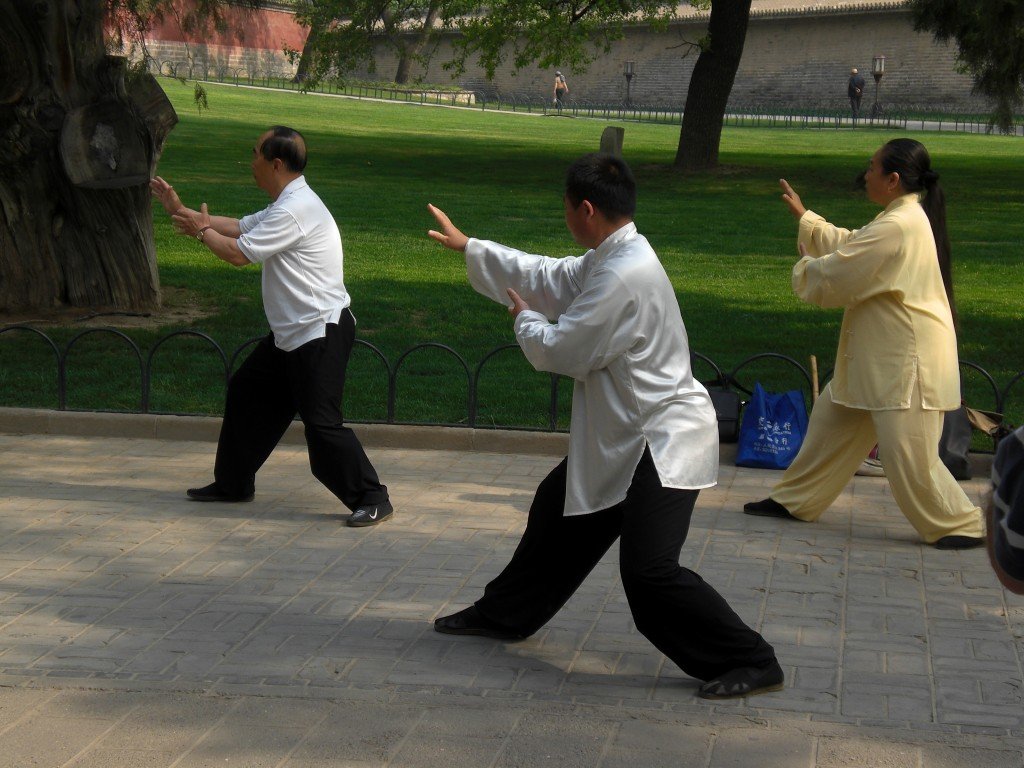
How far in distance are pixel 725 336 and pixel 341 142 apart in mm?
19942

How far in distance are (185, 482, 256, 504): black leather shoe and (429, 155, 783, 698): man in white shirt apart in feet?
9.44

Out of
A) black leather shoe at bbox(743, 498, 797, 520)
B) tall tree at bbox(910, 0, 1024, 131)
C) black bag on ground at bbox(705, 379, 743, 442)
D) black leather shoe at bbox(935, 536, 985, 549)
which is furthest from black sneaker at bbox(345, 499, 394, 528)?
tall tree at bbox(910, 0, 1024, 131)

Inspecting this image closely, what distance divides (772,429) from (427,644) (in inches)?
135

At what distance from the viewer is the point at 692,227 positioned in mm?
17422

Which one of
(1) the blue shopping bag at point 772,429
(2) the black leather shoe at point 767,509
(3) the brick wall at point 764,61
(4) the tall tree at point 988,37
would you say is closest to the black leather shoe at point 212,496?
(2) the black leather shoe at point 767,509

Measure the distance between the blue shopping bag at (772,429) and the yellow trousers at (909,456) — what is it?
3.78 ft

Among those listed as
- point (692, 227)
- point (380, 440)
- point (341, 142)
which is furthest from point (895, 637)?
point (341, 142)

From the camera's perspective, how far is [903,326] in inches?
240

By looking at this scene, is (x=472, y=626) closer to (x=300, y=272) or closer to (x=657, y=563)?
(x=657, y=563)

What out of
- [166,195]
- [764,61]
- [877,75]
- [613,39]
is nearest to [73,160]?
[166,195]

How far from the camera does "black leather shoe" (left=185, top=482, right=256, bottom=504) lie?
22.6 feet

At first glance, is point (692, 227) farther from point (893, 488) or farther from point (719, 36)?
point (893, 488)

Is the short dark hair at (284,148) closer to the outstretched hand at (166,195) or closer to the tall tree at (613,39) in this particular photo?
the outstretched hand at (166,195)

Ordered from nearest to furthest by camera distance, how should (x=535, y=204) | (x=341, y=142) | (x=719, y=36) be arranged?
(x=535, y=204)
(x=719, y=36)
(x=341, y=142)
